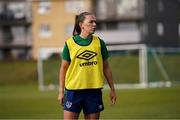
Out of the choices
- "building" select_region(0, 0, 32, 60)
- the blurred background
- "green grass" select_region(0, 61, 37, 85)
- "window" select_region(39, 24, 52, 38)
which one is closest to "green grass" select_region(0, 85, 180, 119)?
the blurred background

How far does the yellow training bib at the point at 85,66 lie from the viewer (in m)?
7.41

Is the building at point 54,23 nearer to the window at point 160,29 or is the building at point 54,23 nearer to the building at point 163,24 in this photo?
the building at point 163,24

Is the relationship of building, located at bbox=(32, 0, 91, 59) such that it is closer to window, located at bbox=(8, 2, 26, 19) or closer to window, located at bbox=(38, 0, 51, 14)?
window, located at bbox=(38, 0, 51, 14)

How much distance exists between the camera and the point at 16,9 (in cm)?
5741

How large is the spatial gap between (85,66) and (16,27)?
5067cm

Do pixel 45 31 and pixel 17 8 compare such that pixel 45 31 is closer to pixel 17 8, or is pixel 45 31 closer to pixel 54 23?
pixel 54 23

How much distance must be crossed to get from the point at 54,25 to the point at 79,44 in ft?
159

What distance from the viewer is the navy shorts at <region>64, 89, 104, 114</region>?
295 inches

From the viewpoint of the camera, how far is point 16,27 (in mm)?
57688

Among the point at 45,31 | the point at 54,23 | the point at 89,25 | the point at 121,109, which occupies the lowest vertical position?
the point at 45,31

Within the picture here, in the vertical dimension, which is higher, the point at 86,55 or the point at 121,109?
the point at 86,55

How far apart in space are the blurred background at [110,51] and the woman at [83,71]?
292 inches

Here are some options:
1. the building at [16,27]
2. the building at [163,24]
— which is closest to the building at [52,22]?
the building at [16,27]

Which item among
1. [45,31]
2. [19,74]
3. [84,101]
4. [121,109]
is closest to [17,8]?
[45,31]
